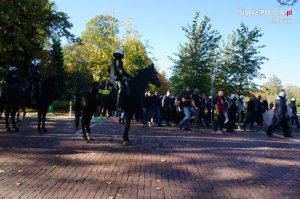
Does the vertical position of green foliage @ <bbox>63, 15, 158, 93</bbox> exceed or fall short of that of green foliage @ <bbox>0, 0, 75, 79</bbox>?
it exceeds it

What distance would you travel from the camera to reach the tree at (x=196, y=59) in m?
34.4

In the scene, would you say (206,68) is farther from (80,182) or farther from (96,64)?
(80,182)

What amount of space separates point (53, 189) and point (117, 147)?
16.1ft

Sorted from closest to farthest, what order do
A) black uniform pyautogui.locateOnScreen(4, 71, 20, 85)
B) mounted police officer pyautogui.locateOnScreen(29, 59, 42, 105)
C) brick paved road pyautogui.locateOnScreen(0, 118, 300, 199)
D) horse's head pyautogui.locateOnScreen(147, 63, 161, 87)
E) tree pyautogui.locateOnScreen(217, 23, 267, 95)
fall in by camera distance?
1. brick paved road pyautogui.locateOnScreen(0, 118, 300, 199)
2. horse's head pyautogui.locateOnScreen(147, 63, 161, 87)
3. mounted police officer pyautogui.locateOnScreen(29, 59, 42, 105)
4. black uniform pyautogui.locateOnScreen(4, 71, 20, 85)
5. tree pyautogui.locateOnScreen(217, 23, 267, 95)

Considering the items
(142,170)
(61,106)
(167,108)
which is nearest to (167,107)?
(167,108)

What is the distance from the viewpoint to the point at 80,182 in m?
7.04

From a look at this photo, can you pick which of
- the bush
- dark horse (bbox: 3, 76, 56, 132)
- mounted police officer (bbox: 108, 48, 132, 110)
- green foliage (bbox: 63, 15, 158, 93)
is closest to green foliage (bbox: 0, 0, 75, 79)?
dark horse (bbox: 3, 76, 56, 132)

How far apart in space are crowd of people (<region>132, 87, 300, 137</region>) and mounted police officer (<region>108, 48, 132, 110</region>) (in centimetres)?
742

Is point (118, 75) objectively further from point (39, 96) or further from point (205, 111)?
point (205, 111)

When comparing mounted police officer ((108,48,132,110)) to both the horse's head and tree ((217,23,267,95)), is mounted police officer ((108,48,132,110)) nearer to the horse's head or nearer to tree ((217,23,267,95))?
the horse's head

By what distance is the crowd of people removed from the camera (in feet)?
58.1

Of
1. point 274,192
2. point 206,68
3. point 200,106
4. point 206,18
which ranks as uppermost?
point 206,18

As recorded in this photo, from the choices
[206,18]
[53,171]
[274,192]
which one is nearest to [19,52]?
[206,18]

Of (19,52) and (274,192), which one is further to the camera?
(19,52)
